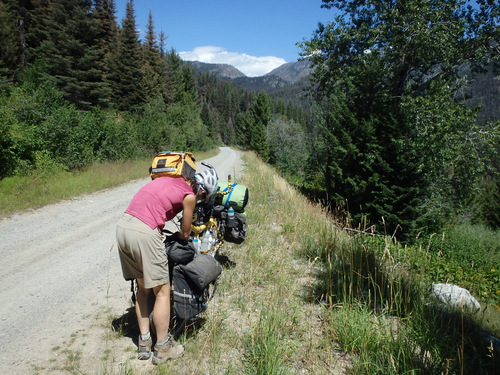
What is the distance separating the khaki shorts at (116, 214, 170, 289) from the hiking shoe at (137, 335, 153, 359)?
637 mm

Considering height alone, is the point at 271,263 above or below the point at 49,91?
below

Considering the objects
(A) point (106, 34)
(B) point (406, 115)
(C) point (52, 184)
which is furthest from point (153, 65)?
(B) point (406, 115)

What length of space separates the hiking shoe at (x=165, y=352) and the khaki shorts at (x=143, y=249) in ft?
1.94

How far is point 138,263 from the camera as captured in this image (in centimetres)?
252

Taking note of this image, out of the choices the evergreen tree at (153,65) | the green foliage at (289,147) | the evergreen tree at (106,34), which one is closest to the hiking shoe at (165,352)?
the green foliage at (289,147)

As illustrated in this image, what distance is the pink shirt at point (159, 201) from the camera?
8.29 feet

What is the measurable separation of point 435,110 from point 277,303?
11.1 m

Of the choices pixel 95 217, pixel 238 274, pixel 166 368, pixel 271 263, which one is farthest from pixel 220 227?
pixel 95 217

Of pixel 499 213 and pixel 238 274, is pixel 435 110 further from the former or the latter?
pixel 499 213

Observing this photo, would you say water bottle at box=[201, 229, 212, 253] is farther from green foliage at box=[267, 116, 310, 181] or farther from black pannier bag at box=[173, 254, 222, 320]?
green foliage at box=[267, 116, 310, 181]

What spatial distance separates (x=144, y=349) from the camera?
2684 millimetres

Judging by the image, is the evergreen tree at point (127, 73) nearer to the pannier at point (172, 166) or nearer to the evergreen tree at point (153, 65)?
the evergreen tree at point (153, 65)

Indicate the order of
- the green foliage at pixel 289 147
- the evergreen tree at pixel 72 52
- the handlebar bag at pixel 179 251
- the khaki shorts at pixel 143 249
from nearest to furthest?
1. the khaki shorts at pixel 143 249
2. the handlebar bag at pixel 179 251
3. the evergreen tree at pixel 72 52
4. the green foliage at pixel 289 147

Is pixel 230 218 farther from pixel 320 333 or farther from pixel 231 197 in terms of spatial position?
pixel 320 333
